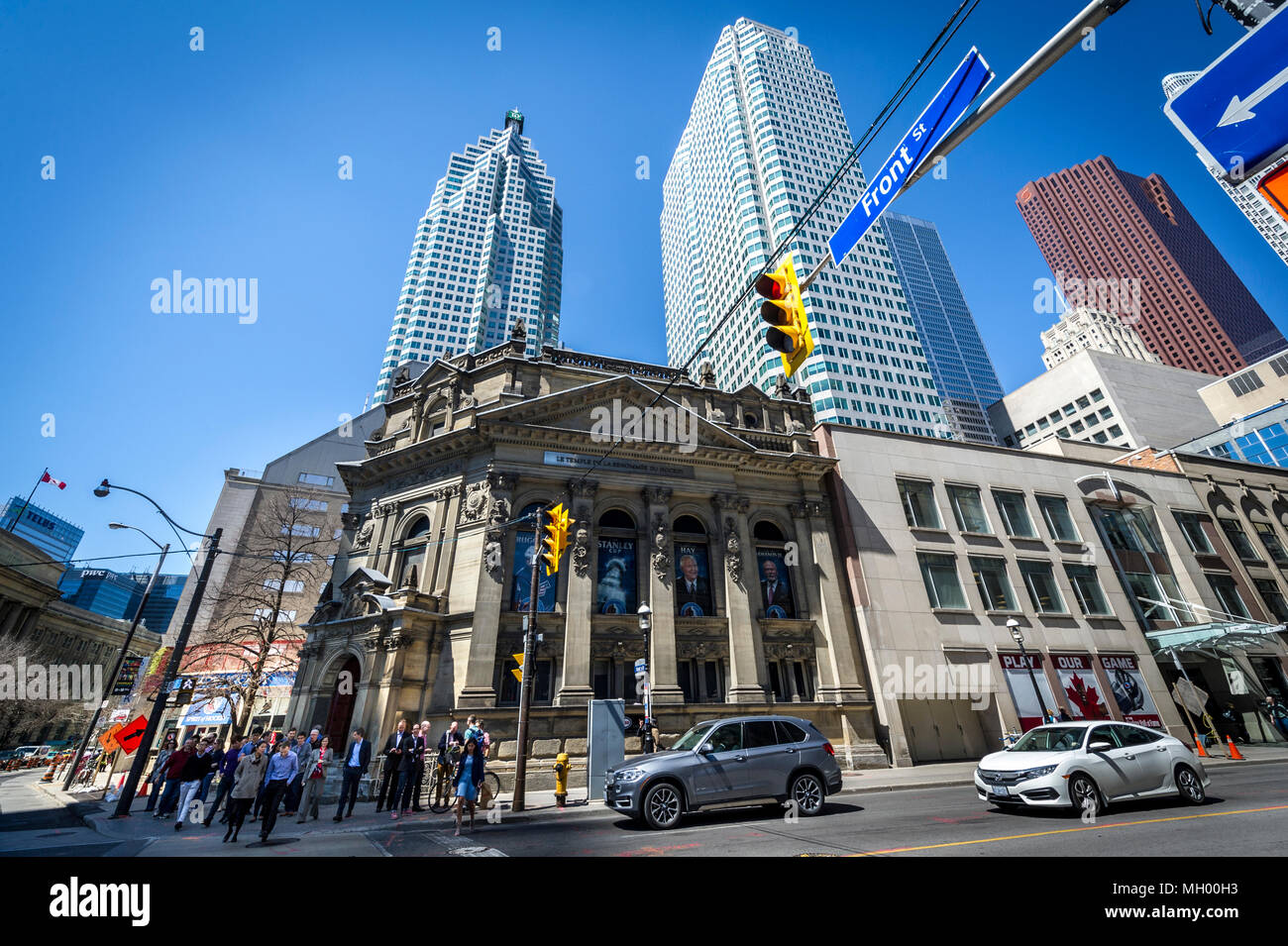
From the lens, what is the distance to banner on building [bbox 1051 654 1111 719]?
25.4 meters

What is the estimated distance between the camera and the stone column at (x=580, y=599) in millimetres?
21325

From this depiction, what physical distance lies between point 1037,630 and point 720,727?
79.9ft

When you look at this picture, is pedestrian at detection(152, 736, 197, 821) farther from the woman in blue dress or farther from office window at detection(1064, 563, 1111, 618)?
office window at detection(1064, 563, 1111, 618)

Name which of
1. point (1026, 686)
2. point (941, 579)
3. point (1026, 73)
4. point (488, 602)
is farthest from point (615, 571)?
point (1026, 73)

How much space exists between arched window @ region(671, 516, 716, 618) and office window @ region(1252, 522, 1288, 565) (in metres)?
37.9

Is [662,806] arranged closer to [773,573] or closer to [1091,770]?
[1091,770]

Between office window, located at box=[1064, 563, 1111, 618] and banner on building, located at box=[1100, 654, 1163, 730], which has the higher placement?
office window, located at box=[1064, 563, 1111, 618]

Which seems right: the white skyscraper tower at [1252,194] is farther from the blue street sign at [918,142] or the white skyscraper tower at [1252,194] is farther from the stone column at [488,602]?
the stone column at [488,602]

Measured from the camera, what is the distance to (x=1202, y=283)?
158 m

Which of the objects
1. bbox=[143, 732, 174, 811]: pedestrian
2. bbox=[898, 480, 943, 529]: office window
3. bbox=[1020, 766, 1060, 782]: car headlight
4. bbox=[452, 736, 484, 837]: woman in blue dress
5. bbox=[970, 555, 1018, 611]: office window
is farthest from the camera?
bbox=[898, 480, 943, 529]: office window

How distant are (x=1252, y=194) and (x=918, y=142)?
10740 millimetres

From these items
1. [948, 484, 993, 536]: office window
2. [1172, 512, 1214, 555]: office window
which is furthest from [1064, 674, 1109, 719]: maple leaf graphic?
[1172, 512, 1214, 555]: office window
